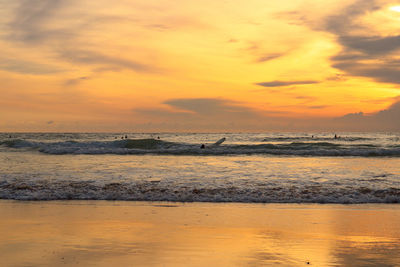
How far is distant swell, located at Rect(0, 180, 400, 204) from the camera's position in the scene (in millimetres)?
11180

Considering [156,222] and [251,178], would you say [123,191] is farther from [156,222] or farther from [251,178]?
[251,178]

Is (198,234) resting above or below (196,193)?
below

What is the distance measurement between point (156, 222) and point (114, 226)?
922 mm

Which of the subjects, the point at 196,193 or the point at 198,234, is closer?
the point at 198,234

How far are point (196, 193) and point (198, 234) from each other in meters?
4.45

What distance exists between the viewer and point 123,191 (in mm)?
12195

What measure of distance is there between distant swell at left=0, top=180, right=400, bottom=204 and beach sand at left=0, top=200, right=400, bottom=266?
24.3 inches

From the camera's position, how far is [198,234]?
24.3ft

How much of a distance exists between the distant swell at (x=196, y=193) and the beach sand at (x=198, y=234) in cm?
62

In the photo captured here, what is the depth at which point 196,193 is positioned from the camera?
1186 cm

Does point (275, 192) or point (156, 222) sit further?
point (275, 192)

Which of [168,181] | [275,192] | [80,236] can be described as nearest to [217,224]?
[80,236]

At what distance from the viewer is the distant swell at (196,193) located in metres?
11.2

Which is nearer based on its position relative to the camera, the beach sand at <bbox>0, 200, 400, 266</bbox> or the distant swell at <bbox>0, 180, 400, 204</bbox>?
the beach sand at <bbox>0, 200, 400, 266</bbox>
